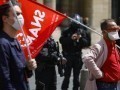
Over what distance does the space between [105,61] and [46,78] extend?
2290mm

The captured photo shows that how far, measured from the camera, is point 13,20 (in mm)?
4559

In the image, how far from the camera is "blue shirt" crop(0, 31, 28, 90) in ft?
14.3

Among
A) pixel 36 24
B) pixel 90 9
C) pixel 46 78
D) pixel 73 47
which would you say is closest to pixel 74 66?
pixel 73 47

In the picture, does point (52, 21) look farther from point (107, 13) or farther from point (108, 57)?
point (107, 13)

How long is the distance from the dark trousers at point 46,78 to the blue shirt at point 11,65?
3361 mm

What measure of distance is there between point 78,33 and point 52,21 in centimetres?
396

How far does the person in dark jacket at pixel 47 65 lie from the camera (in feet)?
25.6

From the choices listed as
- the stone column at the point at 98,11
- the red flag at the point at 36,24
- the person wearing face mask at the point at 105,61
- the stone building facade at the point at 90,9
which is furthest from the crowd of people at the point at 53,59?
the stone column at the point at 98,11

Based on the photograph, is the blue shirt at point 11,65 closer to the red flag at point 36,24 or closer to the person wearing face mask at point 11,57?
the person wearing face mask at point 11,57

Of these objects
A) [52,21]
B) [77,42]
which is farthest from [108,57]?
[77,42]

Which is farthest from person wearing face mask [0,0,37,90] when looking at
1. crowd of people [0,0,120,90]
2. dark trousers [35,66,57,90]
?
dark trousers [35,66,57,90]

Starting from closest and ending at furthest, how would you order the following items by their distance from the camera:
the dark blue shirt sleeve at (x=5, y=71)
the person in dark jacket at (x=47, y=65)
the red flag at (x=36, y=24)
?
the dark blue shirt sleeve at (x=5, y=71) → the red flag at (x=36, y=24) → the person in dark jacket at (x=47, y=65)

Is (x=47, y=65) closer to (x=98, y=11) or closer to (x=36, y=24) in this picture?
(x=36, y=24)

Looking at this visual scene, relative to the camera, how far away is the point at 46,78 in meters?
7.91
